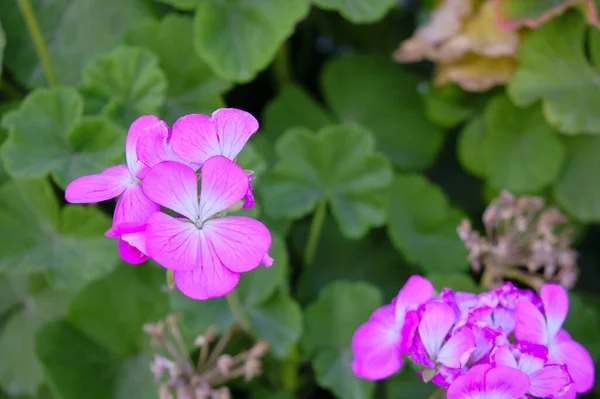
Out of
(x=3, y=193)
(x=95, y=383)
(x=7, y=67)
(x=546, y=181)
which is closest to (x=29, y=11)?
(x=7, y=67)

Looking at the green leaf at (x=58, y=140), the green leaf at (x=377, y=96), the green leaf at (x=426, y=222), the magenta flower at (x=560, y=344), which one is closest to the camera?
the magenta flower at (x=560, y=344)

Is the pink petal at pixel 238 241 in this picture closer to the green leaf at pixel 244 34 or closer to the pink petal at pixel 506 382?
the pink petal at pixel 506 382

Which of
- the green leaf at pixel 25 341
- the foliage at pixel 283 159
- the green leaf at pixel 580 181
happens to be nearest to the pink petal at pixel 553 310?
the foliage at pixel 283 159

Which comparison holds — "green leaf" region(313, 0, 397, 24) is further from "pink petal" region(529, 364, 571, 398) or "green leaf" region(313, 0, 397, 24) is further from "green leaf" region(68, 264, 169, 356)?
"pink petal" region(529, 364, 571, 398)

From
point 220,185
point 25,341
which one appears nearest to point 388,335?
point 220,185

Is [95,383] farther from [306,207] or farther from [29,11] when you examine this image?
[29,11]

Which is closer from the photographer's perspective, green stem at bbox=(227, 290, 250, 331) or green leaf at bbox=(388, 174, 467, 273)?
green stem at bbox=(227, 290, 250, 331)

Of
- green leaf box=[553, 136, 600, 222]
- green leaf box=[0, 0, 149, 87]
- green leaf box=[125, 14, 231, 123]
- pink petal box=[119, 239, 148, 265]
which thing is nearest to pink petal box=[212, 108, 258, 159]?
pink petal box=[119, 239, 148, 265]
